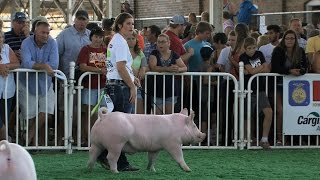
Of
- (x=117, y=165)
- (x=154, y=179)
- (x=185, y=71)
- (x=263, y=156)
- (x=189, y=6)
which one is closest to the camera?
(x=154, y=179)

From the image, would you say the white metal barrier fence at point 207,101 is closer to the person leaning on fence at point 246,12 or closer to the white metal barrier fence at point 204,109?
the white metal barrier fence at point 204,109

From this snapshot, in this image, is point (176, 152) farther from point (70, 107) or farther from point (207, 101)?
point (207, 101)

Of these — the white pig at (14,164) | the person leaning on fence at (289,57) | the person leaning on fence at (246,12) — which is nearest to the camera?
the white pig at (14,164)

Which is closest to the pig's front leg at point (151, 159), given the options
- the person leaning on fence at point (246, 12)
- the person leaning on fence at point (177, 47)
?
the person leaning on fence at point (177, 47)

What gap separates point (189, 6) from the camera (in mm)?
29516

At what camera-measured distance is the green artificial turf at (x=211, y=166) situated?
9.64m

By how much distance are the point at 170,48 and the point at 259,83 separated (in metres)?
1.43

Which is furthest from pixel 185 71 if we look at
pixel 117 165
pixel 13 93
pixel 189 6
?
pixel 189 6

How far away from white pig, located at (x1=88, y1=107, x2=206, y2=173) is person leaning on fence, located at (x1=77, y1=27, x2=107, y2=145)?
3022mm

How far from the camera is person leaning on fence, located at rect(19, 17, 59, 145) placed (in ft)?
40.4

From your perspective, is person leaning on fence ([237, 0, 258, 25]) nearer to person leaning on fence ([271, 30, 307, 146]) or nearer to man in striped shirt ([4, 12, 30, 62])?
person leaning on fence ([271, 30, 307, 146])

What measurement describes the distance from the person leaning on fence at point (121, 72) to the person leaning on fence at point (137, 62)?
0.94 feet

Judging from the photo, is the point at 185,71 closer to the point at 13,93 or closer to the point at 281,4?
the point at 13,93

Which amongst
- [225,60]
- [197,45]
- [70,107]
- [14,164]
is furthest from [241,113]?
[14,164]
